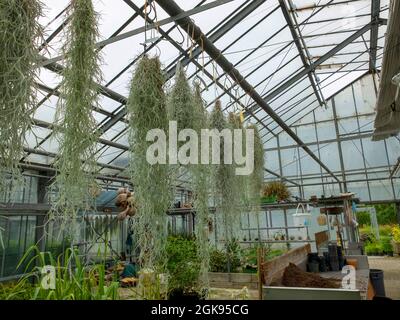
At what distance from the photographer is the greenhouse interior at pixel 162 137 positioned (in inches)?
39.2

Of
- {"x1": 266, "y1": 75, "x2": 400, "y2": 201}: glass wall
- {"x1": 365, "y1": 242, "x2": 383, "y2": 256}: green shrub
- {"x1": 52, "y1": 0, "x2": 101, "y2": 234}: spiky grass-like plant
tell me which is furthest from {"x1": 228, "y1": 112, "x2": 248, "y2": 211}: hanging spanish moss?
{"x1": 365, "y1": 242, "x2": 383, "y2": 256}: green shrub

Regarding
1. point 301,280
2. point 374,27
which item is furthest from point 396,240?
point 301,280

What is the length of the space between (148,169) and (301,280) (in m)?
2.05

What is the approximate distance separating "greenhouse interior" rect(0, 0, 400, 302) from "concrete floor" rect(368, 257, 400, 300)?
93 mm

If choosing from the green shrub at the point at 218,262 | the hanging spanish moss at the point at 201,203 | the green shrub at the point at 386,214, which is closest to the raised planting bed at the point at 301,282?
the hanging spanish moss at the point at 201,203

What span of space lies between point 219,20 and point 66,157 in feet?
11.6

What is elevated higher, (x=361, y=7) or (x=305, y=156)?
(x=361, y=7)

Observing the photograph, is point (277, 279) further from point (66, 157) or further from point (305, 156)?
point (305, 156)

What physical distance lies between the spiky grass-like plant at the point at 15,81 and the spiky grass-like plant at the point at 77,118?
142mm

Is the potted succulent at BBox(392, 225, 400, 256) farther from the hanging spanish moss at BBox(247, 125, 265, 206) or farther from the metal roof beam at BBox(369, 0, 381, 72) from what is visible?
the hanging spanish moss at BBox(247, 125, 265, 206)

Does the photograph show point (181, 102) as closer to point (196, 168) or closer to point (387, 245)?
point (196, 168)

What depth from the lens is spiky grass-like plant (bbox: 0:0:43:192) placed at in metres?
0.83
